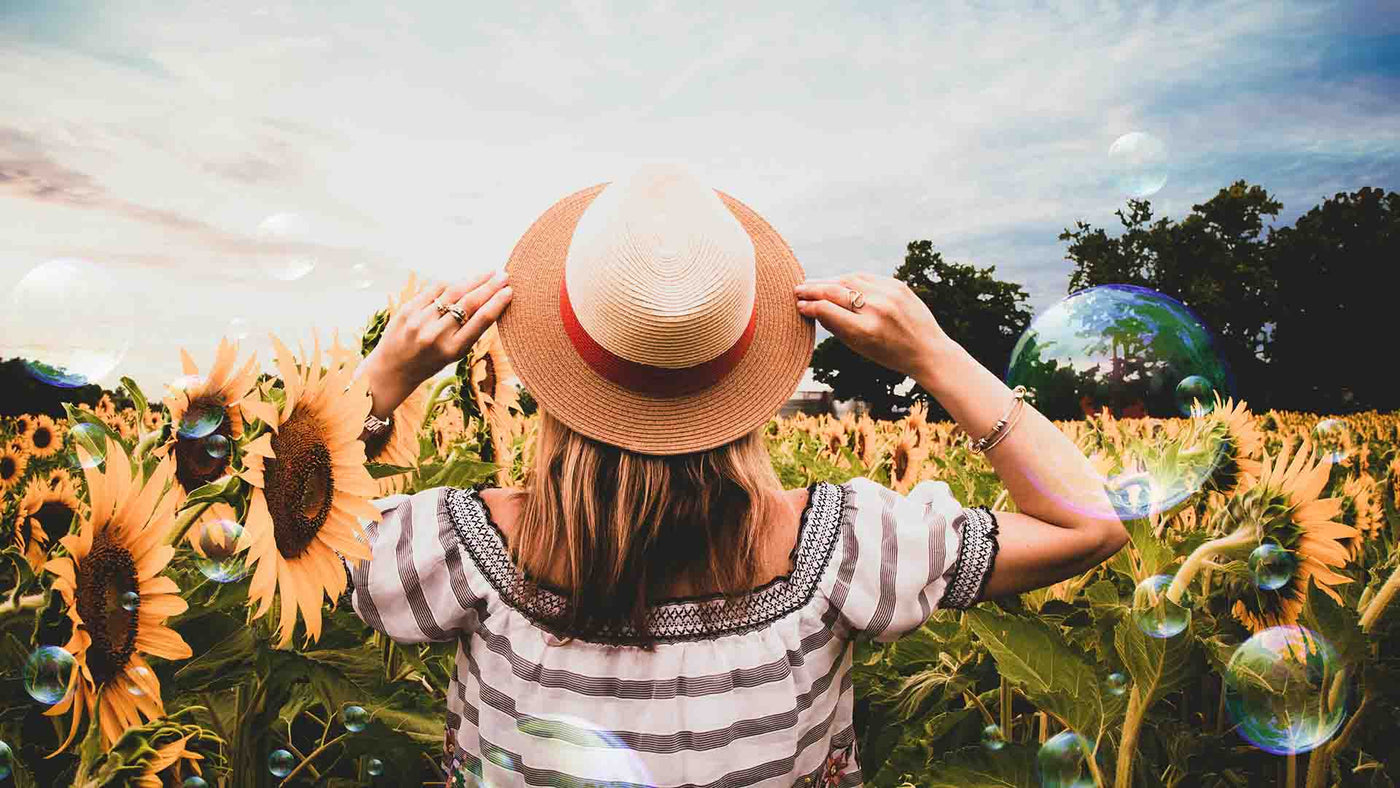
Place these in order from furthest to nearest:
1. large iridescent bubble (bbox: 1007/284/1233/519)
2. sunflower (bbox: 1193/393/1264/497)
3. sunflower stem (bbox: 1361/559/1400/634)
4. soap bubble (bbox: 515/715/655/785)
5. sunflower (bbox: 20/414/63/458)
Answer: sunflower (bbox: 20/414/63/458)
large iridescent bubble (bbox: 1007/284/1233/519)
sunflower (bbox: 1193/393/1264/497)
sunflower stem (bbox: 1361/559/1400/634)
soap bubble (bbox: 515/715/655/785)

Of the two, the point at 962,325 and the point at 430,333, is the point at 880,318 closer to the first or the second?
the point at 430,333

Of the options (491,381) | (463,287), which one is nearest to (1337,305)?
(491,381)

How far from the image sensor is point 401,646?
1.99m

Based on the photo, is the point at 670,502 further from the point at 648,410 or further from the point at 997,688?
the point at 997,688

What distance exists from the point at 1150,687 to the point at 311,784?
2.11m

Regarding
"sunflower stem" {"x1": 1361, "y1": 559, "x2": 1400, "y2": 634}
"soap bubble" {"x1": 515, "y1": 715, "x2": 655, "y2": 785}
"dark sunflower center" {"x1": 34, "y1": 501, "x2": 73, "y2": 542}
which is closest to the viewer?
"soap bubble" {"x1": 515, "y1": 715, "x2": 655, "y2": 785}

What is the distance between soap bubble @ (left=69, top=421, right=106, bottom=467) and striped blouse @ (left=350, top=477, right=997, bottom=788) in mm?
505

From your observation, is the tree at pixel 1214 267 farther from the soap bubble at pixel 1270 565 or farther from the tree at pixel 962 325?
the soap bubble at pixel 1270 565

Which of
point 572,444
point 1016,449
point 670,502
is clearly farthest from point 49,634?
point 1016,449

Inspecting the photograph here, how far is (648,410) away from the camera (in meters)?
1.54

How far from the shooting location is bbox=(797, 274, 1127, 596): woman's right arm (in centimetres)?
162

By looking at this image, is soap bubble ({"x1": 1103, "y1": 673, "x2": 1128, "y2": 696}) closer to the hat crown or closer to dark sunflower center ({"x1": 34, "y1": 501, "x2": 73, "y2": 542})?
the hat crown

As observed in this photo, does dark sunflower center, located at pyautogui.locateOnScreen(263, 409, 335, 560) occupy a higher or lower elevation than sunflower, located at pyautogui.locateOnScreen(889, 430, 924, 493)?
higher

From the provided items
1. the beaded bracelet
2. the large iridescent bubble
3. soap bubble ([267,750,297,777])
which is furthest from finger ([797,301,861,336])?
the large iridescent bubble
